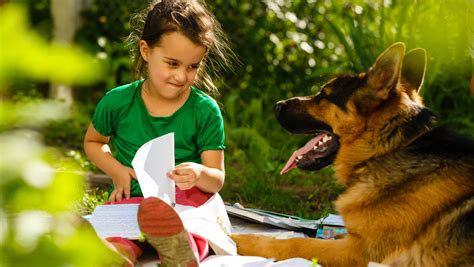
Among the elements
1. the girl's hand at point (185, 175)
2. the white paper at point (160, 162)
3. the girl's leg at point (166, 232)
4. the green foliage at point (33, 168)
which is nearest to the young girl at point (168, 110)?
the girl's hand at point (185, 175)

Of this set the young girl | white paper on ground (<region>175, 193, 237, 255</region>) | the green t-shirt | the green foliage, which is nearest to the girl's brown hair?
the young girl

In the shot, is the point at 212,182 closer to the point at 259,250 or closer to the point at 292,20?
the point at 259,250

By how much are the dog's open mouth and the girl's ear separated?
97 cm

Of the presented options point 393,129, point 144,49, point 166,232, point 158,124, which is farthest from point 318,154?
point 166,232

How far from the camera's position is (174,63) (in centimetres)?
349

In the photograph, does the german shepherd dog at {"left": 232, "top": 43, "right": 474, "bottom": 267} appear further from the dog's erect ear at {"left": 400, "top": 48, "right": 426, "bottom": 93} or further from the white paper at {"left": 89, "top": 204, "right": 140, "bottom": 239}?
the white paper at {"left": 89, "top": 204, "right": 140, "bottom": 239}

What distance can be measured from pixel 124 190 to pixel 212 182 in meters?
0.48

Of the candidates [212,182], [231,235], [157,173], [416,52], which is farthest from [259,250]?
[416,52]

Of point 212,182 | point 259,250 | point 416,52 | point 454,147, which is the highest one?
point 416,52

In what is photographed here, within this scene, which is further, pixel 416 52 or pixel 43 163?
pixel 416 52

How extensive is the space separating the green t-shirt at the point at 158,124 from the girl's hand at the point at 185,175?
45cm

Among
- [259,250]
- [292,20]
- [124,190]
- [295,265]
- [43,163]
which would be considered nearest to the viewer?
[43,163]

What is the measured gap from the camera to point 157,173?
10.1ft

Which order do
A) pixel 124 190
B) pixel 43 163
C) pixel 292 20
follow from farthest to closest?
pixel 292 20
pixel 124 190
pixel 43 163
